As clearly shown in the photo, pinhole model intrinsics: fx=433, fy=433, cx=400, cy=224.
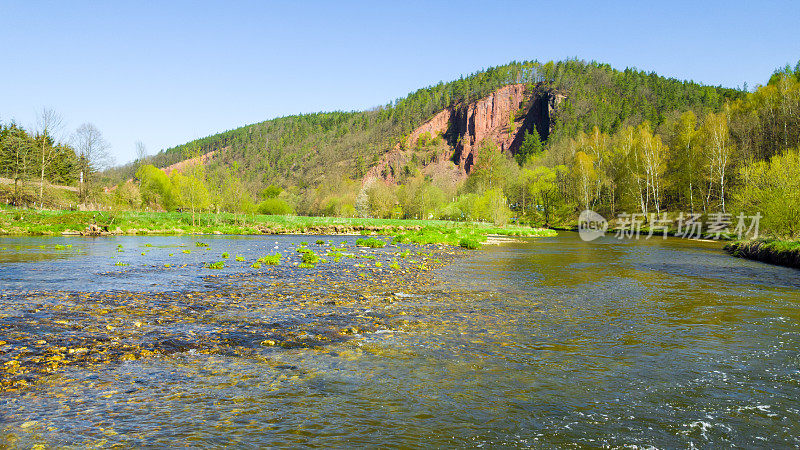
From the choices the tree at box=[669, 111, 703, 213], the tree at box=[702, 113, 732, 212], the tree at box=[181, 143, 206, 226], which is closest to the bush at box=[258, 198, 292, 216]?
the tree at box=[181, 143, 206, 226]

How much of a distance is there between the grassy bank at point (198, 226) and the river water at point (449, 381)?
24.0 metres

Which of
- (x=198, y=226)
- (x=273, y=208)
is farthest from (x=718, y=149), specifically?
(x=273, y=208)

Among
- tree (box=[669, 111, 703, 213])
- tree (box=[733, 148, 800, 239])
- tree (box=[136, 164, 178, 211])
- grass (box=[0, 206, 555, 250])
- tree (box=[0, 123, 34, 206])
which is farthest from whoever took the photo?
tree (box=[136, 164, 178, 211])

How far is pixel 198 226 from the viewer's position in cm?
5188

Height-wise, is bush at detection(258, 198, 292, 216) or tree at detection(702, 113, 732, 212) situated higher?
tree at detection(702, 113, 732, 212)

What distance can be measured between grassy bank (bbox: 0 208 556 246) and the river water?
24.0 m

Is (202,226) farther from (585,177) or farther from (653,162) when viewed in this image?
(585,177)

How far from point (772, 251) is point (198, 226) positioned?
5296 centimetres

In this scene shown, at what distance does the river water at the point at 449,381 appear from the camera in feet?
15.1

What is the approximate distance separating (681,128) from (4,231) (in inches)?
3239

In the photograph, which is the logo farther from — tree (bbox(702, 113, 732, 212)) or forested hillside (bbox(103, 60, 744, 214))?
forested hillside (bbox(103, 60, 744, 214))

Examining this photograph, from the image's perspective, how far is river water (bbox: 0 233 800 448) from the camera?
461 cm

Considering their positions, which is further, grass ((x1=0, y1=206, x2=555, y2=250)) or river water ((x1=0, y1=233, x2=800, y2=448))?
grass ((x1=0, y1=206, x2=555, y2=250))

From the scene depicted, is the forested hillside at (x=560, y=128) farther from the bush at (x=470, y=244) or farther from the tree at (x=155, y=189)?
the bush at (x=470, y=244)
